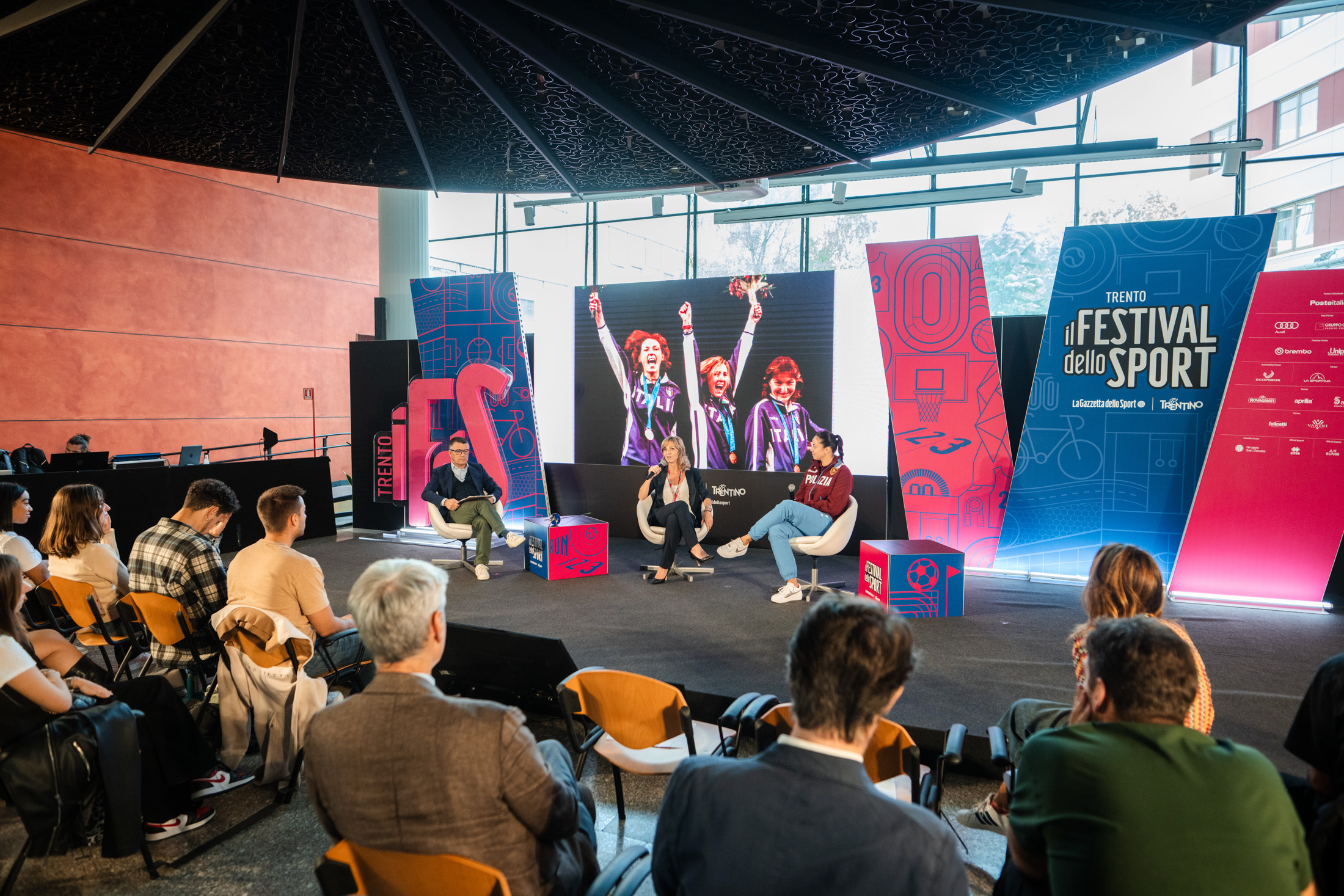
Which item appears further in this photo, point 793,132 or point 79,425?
point 79,425

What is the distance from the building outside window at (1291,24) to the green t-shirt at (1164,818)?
30.9ft

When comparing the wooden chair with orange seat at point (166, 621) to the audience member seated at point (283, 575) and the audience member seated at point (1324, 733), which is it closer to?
the audience member seated at point (283, 575)

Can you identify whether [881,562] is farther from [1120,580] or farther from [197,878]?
[197,878]

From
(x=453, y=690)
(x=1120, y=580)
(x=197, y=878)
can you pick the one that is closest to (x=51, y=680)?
(x=197, y=878)

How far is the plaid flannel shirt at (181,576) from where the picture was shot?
11.7 feet

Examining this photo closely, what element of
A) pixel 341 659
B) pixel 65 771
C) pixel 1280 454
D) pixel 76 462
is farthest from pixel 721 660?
pixel 76 462

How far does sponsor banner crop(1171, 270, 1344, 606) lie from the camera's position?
5656 mm

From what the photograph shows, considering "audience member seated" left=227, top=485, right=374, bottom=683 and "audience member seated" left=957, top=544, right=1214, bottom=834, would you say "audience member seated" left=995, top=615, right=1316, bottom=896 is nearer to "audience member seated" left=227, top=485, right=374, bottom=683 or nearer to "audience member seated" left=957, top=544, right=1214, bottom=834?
"audience member seated" left=957, top=544, right=1214, bottom=834

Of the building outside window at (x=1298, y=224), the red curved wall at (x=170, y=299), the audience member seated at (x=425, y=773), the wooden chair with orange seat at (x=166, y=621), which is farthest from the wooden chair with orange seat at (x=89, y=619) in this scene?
the building outside window at (x=1298, y=224)

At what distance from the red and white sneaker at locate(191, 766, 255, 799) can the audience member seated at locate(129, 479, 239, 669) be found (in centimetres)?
59

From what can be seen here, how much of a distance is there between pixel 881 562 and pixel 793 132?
134 inches

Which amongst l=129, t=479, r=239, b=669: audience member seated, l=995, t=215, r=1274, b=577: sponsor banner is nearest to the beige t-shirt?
l=129, t=479, r=239, b=669: audience member seated

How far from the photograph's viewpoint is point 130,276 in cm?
1040

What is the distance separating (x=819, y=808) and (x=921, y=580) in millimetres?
4452
